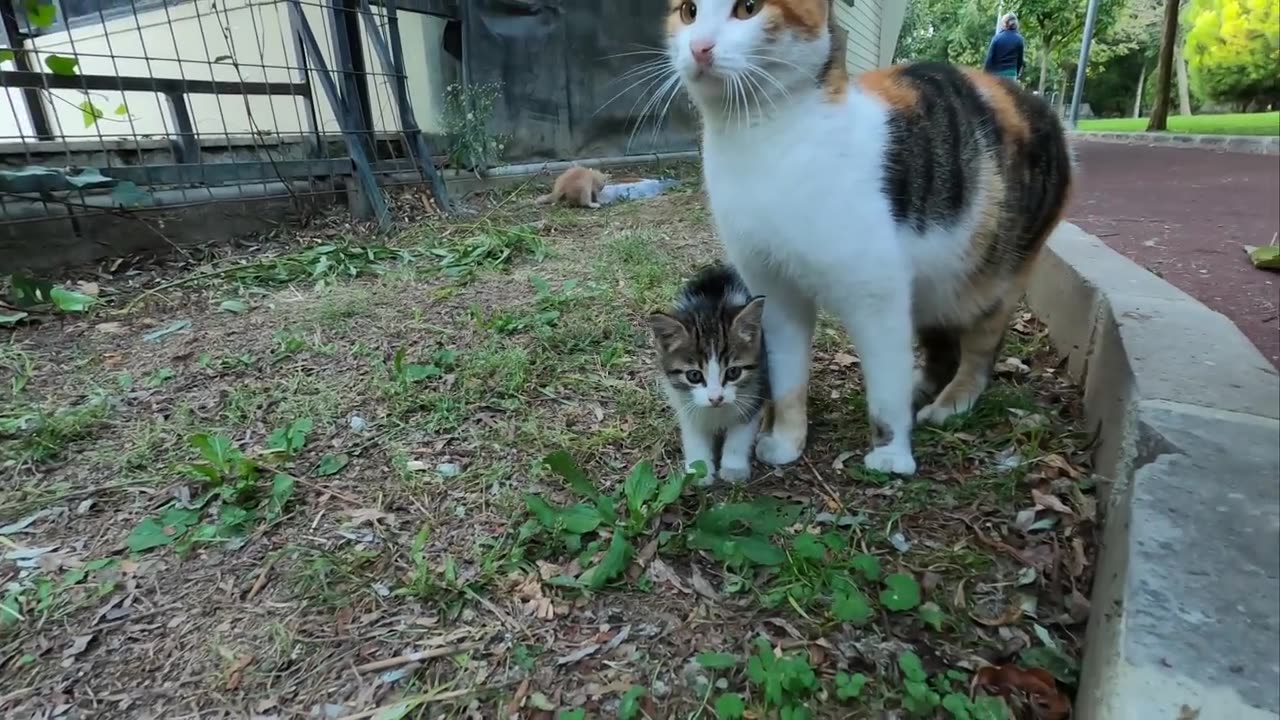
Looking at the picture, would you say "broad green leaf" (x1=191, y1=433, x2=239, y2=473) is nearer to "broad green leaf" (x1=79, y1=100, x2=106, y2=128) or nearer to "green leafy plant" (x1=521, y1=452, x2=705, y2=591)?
"green leafy plant" (x1=521, y1=452, x2=705, y2=591)

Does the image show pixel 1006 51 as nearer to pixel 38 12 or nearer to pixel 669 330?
pixel 669 330

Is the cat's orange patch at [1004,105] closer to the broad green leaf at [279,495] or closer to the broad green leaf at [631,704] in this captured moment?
the broad green leaf at [631,704]

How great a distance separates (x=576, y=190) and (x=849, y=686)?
15.5ft

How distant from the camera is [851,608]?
1391mm

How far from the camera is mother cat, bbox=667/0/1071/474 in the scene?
1617mm

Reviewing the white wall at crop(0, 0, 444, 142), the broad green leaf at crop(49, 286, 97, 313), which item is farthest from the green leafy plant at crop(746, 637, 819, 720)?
the white wall at crop(0, 0, 444, 142)

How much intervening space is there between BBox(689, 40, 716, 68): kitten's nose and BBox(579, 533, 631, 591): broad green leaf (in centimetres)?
111

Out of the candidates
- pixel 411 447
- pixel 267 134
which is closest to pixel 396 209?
pixel 267 134

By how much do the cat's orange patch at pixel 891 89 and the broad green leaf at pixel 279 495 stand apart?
189 centimetres

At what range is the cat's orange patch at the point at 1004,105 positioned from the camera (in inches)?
77.5

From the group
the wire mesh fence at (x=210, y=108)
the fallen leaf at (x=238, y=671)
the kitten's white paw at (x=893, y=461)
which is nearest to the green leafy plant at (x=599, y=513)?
Result: the kitten's white paw at (x=893, y=461)

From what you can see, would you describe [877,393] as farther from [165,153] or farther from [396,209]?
[165,153]

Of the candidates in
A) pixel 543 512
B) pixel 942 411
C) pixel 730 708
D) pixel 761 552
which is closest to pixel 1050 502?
pixel 942 411

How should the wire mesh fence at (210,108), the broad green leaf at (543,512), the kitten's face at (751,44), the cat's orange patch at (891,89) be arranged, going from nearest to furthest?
the kitten's face at (751,44) → the broad green leaf at (543,512) → the cat's orange patch at (891,89) → the wire mesh fence at (210,108)
